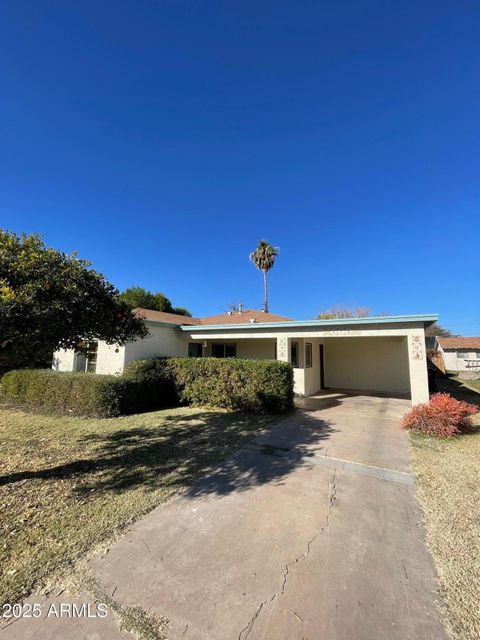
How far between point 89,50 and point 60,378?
982 cm

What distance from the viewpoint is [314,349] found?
15.4 meters

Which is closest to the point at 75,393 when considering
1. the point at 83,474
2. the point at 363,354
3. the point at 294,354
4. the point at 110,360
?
the point at 110,360

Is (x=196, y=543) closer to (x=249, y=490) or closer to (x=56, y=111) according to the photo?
(x=249, y=490)

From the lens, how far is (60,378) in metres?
10.1

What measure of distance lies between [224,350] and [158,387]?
19.2 feet

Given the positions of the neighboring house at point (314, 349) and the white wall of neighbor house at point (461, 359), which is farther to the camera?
the white wall of neighbor house at point (461, 359)

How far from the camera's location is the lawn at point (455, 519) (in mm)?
2434

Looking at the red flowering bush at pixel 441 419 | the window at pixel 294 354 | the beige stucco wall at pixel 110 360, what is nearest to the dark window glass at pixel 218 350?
the window at pixel 294 354

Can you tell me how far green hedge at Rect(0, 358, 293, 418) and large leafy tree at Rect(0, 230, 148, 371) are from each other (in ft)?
15.4

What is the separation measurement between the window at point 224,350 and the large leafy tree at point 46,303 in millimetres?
11319

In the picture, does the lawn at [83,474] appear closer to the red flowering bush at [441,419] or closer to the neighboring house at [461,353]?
the red flowering bush at [441,419]

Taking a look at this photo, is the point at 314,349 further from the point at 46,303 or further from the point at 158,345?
the point at 46,303

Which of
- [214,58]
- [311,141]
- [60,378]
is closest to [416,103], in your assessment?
[311,141]

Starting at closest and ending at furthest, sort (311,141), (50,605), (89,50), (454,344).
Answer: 1. (50,605)
2. (89,50)
3. (311,141)
4. (454,344)
